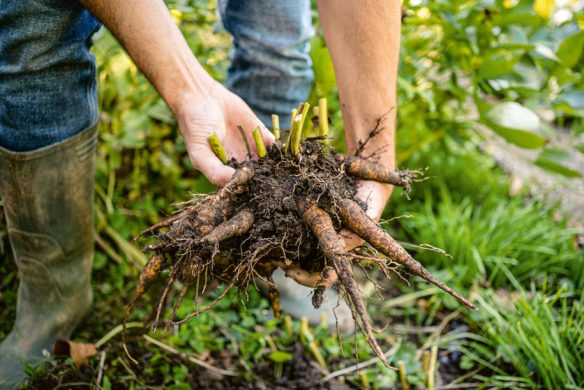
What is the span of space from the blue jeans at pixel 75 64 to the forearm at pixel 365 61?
0.27m

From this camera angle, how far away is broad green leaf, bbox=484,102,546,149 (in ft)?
5.69

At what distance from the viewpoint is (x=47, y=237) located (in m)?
1.41

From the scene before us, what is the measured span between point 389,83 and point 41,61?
88 centimetres

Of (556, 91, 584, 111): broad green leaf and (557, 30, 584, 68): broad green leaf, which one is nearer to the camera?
(557, 30, 584, 68): broad green leaf

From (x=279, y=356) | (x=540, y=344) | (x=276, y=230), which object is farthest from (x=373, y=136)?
(x=540, y=344)

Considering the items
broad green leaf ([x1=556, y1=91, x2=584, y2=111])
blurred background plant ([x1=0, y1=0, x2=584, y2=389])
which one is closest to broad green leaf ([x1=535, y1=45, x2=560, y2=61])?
blurred background plant ([x1=0, y1=0, x2=584, y2=389])

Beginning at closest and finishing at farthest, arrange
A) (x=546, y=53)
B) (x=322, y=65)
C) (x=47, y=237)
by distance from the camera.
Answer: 1. (x=47, y=237)
2. (x=322, y=65)
3. (x=546, y=53)

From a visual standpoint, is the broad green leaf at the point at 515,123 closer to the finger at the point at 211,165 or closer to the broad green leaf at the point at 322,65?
the broad green leaf at the point at 322,65

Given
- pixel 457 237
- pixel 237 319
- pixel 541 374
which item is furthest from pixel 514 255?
pixel 237 319

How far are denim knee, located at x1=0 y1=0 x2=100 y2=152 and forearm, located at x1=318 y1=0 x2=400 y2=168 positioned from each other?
64 cm

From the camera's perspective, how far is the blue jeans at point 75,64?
3.64 ft

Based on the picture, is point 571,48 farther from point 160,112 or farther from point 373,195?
point 160,112

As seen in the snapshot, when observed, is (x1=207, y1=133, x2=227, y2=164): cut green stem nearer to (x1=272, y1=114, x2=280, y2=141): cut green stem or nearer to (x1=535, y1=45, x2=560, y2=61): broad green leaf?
(x1=272, y1=114, x2=280, y2=141): cut green stem

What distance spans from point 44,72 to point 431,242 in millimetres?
1609
